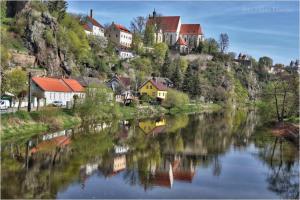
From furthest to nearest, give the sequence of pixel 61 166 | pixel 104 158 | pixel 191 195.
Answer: pixel 104 158, pixel 61 166, pixel 191 195

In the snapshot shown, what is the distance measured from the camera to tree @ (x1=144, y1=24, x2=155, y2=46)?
131500mm

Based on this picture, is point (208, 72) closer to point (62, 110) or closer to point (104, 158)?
point (62, 110)

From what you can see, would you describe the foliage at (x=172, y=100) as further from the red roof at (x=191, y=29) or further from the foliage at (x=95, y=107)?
the red roof at (x=191, y=29)

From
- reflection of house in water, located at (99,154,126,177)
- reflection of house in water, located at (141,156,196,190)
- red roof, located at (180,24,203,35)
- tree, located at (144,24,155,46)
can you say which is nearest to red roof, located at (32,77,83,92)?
reflection of house in water, located at (99,154,126,177)

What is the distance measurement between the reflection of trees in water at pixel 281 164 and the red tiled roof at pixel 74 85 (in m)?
32.9

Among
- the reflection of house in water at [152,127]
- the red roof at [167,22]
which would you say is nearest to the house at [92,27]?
the red roof at [167,22]

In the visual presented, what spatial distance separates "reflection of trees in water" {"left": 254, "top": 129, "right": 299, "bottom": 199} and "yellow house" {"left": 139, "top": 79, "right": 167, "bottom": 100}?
1891 inches

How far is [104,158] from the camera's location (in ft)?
111

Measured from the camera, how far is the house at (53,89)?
59.8 meters

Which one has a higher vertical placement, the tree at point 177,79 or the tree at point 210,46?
the tree at point 210,46

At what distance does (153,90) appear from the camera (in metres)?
94.0

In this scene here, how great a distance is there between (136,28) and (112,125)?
3303 inches

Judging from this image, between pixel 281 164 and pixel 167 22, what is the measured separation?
120595 millimetres

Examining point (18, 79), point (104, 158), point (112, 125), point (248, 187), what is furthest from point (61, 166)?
point (112, 125)
